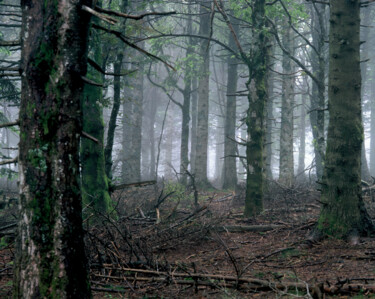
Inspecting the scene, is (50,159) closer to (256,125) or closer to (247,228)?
(247,228)

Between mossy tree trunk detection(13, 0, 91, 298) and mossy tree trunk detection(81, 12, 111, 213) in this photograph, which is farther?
mossy tree trunk detection(81, 12, 111, 213)

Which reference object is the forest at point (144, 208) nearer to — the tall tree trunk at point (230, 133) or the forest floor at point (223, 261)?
the forest floor at point (223, 261)

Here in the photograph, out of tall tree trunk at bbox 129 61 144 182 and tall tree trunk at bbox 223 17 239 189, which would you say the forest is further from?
tall tree trunk at bbox 129 61 144 182

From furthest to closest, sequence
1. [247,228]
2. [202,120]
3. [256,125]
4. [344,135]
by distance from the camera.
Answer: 1. [202,120]
2. [256,125]
3. [247,228]
4. [344,135]

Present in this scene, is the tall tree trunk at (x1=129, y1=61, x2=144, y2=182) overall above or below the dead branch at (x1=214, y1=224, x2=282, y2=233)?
above

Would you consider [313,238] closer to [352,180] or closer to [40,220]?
[352,180]

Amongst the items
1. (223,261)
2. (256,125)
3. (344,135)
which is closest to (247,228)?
(223,261)

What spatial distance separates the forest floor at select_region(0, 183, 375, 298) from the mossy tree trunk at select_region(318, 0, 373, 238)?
0.35 m

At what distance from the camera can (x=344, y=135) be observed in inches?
229

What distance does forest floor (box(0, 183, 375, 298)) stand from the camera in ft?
12.0

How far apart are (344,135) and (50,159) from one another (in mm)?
4901

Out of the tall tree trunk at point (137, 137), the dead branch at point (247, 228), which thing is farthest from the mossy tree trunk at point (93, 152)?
the tall tree trunk at point (137, 137)

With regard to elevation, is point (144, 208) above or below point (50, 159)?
below

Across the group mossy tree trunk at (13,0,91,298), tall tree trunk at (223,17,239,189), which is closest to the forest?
mossy tree trunk at (13,0,91,298)
